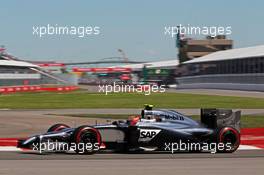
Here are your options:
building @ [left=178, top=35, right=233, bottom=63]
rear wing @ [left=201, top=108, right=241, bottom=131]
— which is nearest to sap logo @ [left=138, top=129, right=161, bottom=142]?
rear wing @ [left=201, top=108, right=241, bottom=131]

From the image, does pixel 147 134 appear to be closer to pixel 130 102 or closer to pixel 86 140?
pixel 86 140

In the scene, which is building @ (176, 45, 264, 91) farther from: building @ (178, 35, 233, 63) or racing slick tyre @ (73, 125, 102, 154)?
building @ (178, 35, 233, 63)

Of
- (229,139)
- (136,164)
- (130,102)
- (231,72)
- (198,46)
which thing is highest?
(198,46)

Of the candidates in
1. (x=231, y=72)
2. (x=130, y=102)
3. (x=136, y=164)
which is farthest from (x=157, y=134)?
(x=231, y=72)

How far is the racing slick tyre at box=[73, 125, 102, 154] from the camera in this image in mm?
13852

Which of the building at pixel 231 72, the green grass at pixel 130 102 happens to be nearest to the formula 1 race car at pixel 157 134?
the green grass at pixel 130 102

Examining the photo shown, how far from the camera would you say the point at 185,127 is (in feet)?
49.3

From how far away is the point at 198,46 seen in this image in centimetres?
17438

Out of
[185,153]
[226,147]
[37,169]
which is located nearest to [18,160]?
[37,169]

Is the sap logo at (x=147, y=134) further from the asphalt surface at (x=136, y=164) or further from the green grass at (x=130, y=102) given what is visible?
the green grass at (x=130, y=102)

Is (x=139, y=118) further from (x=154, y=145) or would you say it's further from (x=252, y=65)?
(x=252, y=65)

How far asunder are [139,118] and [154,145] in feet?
2.62

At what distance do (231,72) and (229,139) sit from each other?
62210 mm

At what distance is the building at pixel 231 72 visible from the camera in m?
67.4
